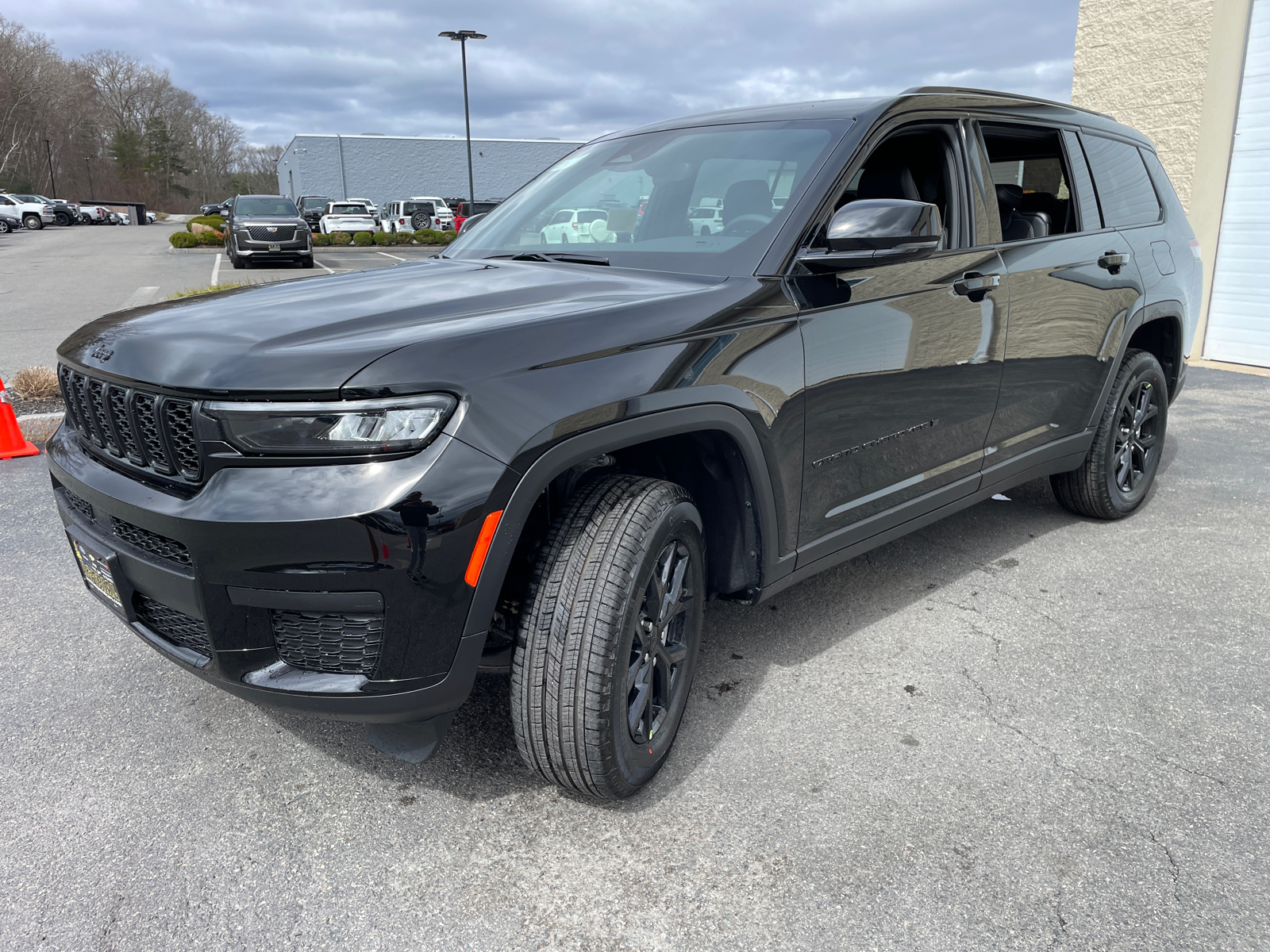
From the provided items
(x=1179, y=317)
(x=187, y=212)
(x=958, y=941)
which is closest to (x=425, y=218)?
(x=1179, y=317)

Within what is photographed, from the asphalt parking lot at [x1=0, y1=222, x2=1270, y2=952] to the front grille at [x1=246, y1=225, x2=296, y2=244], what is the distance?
67.5 feet

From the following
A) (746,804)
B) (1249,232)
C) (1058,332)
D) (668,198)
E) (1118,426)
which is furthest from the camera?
(1249,232)

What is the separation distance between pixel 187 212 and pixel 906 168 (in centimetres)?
11412

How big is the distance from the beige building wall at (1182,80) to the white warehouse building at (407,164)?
51866 mm

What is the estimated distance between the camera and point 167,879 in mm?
2061

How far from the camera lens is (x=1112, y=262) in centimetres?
393

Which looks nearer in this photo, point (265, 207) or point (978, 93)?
point (978, 93)

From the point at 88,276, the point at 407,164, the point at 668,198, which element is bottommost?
the point at 88,276

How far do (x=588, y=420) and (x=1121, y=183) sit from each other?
3.37 meters

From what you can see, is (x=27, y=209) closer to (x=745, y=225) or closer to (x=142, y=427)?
(x=142, y=427)

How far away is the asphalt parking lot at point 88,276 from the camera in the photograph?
1059cm

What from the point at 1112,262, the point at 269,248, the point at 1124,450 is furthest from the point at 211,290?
the point at 269,248

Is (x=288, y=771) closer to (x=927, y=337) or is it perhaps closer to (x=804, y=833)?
(x=804, y=833)

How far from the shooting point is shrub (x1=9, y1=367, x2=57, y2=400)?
21.5 feet
